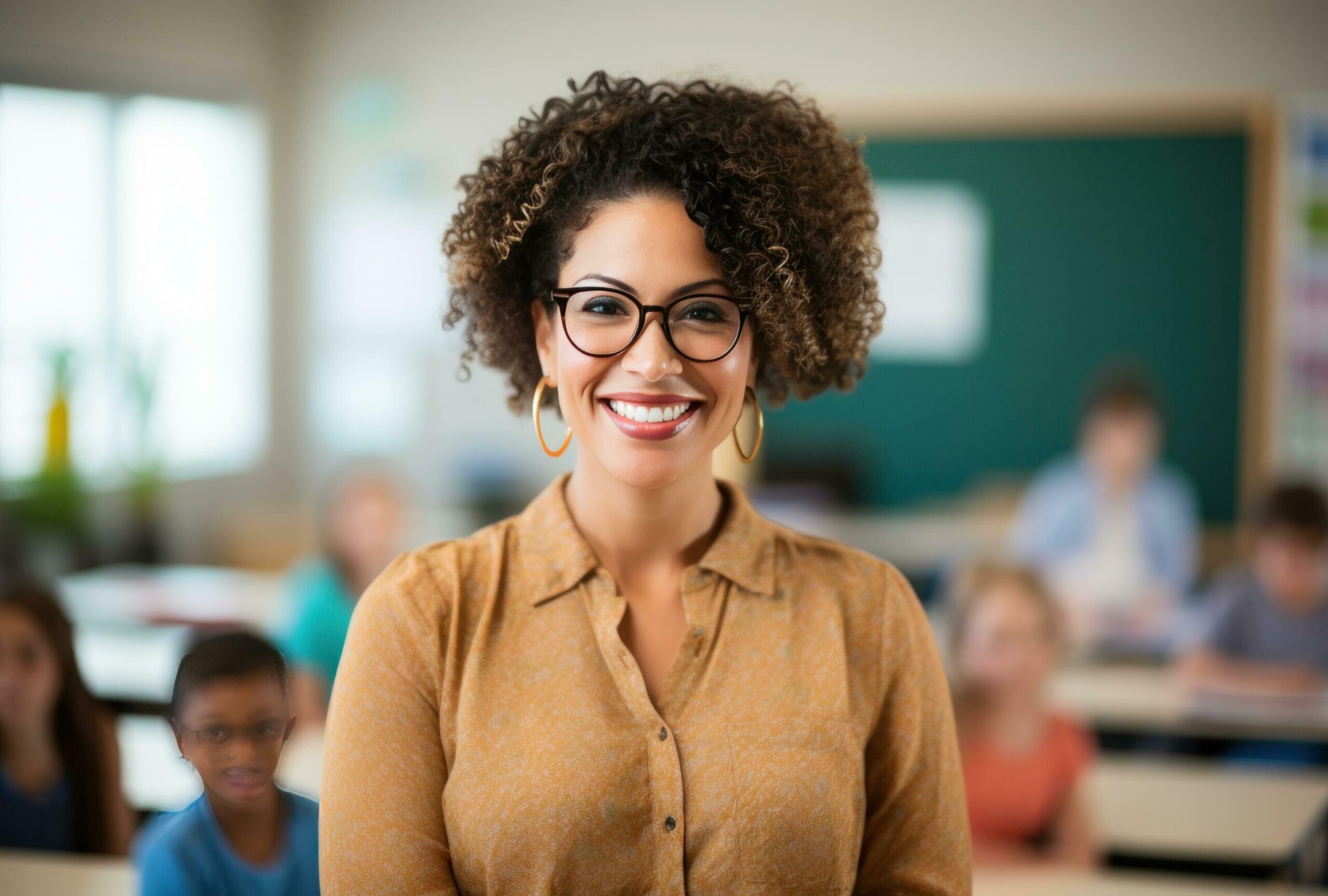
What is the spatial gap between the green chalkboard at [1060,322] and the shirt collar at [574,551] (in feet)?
14.9

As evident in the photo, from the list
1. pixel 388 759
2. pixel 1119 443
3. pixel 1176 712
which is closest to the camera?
pixel 388 759

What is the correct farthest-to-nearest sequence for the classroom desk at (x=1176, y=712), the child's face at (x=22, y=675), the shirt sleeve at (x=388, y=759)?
1. the classroom desk at (x=1176, y=712)
2. the child's face at (x=22, y=675)
3. the shirt sleeve at (x=388, y=759)

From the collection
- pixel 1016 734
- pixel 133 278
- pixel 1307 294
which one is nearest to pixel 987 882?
pixel 1016 734

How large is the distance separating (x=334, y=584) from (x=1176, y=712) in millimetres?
2075

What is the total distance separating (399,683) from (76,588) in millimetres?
3565

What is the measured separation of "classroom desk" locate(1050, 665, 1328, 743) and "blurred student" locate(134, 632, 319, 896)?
254 centimetres

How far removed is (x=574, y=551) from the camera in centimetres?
109

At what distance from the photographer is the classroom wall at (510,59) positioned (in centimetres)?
521

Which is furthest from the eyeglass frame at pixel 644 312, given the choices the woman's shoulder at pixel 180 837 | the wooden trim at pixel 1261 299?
the wooden trim at pixel 1261 299

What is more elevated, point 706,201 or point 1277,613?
point 706,201

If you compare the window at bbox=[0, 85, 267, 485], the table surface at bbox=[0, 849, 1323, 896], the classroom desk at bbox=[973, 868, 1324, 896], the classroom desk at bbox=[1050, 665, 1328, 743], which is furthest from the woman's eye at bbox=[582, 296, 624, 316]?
the window at bbox=[0, 85, 267, 485]

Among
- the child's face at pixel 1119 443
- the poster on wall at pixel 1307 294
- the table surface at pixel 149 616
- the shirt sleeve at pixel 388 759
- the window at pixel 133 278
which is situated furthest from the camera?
the poster on wall at pixel 1307 294

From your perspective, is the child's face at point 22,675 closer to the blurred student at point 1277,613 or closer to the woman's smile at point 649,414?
the woman's smile at point 649,414

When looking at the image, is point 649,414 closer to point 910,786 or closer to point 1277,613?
point 910,786
